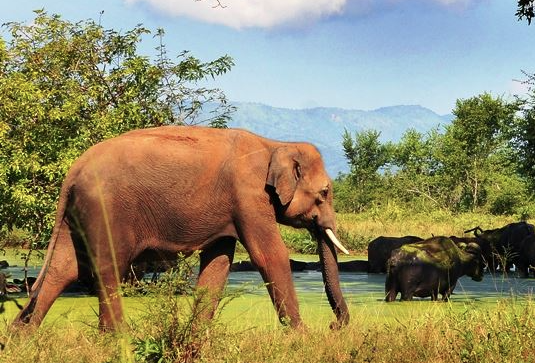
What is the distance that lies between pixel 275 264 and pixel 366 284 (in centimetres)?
1134

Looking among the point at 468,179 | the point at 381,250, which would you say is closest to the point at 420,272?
the point at 381,250

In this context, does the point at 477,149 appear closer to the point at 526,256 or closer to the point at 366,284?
the point at 526,256

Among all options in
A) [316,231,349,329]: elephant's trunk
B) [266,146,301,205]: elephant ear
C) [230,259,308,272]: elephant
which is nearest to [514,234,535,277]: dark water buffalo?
[230,259,308,272]: elephant

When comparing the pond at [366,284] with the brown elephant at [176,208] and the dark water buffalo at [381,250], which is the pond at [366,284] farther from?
the brown elephant at [176,208]

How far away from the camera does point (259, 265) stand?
9.41 metres

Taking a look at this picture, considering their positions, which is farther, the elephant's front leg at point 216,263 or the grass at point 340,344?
the elephant's front leg at point 216,263

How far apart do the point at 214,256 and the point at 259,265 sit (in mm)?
613

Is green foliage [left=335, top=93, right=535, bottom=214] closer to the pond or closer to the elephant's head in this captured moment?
the pond

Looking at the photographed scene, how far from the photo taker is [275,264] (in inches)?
372

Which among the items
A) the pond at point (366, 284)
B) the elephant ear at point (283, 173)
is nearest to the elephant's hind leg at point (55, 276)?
the elephant ear at point (283, 173)

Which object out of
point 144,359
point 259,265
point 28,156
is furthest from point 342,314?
point 28,156

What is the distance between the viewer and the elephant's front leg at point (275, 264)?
30.9 ft

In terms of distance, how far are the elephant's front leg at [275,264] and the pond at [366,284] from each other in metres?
5.72

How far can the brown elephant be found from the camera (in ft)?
29.6
